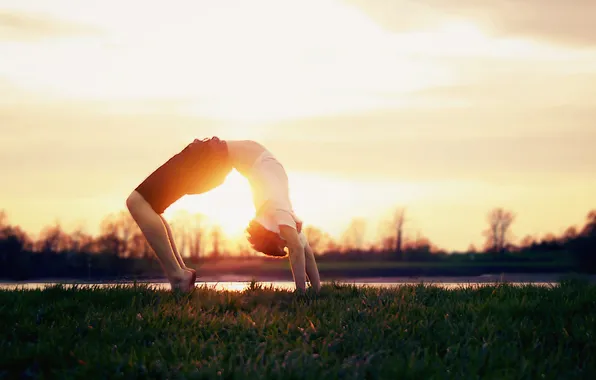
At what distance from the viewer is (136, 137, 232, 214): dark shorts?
22.4 feet

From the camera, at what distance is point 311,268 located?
7.32m

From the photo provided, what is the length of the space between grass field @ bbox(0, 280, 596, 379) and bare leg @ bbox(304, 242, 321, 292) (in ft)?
1.15

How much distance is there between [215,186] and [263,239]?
39.2 inches

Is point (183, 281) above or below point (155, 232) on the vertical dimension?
below

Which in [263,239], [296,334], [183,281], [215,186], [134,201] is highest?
[215,186]

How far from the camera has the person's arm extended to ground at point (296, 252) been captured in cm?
652

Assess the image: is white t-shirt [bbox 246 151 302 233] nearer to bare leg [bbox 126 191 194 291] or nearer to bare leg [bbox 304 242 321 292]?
bare leg [bbox 304 242 321 292]

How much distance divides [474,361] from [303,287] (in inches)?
106

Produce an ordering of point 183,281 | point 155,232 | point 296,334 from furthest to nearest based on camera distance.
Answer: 1. point 183,281
2. point 155,232
3. point 296,334

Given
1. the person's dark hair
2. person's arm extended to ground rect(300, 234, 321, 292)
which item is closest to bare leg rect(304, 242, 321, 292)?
person's arm extended to ground rect(300, 234, 321, 292)

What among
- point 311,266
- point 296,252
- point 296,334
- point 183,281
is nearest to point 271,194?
point 296,252

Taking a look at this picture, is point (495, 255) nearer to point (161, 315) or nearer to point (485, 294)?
point (485, 294)

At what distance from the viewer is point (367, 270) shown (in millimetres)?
22969

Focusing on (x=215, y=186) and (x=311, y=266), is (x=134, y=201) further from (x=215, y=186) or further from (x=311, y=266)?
(x=311, y=266)
